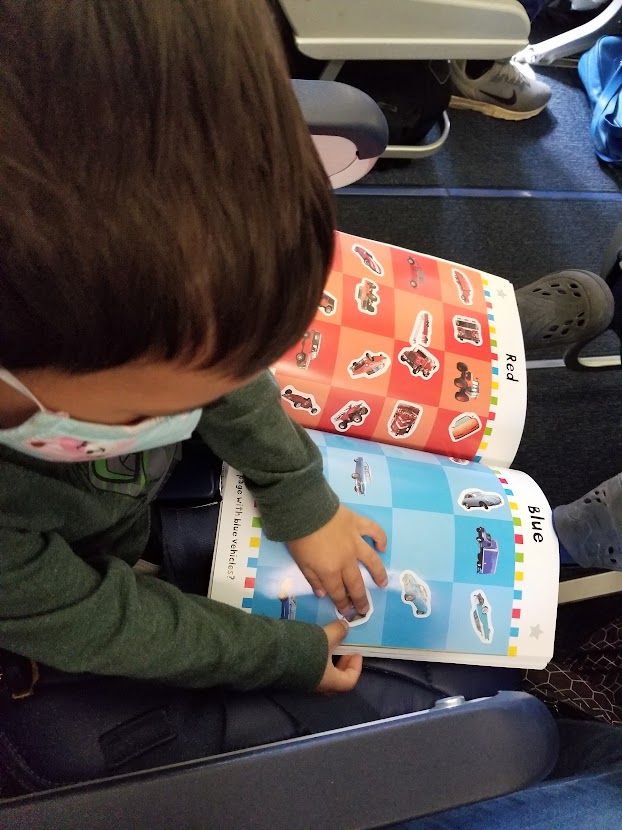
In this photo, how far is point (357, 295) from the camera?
2.85 ft

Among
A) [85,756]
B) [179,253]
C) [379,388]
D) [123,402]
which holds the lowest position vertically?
[85,756]

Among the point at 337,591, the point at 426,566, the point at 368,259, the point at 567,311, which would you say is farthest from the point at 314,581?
the point at 567,311

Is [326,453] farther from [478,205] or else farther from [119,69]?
[478,205]

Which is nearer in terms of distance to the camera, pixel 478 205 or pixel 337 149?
pixel 337 149

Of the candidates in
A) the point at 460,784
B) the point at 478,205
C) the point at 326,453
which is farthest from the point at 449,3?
the point at 460,784

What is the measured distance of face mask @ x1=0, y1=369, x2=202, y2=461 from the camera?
16.0 inches

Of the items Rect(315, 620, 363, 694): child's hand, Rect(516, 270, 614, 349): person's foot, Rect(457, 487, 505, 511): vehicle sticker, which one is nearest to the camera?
Rect(315, 620, 363, 694): child's hand

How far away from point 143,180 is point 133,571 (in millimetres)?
426

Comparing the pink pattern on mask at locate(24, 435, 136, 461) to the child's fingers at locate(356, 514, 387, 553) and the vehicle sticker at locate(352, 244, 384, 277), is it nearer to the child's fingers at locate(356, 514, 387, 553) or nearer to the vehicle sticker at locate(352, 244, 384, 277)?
the child's fingers at locate(356, 514, 387, 553)

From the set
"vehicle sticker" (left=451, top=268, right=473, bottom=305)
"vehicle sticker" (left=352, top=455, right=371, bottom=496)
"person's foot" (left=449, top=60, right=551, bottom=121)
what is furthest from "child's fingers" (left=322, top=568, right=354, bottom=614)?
"person's foot" (left=449, top=60, right=551, bottom=121)

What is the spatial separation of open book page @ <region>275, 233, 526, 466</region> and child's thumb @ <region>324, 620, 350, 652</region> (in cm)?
25

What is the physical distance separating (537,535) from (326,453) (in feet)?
0.90

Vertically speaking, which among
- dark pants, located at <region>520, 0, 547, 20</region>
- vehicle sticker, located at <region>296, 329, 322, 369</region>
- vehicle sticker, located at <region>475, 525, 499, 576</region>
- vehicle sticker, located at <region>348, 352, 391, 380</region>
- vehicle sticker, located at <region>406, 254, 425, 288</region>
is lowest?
vehicle sticker, located at <region>475, 525, 499, 576</region>

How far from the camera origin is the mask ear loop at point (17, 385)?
324 mm
